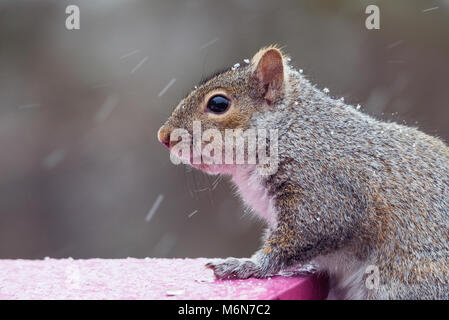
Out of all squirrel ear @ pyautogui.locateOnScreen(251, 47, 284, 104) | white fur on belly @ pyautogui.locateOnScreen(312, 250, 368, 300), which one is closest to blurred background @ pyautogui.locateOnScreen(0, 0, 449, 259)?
squirrel ear @ pyautogui.locateOnScreen(251, 47, 284, 104)

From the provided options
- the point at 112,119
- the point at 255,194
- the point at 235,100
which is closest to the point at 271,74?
the point at 235,100

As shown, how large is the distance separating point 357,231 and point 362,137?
30 centimetres

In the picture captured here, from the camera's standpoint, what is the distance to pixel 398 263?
68.9 inches

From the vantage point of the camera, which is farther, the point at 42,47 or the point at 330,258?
the point at 42,47

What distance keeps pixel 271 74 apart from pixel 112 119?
11.8ft

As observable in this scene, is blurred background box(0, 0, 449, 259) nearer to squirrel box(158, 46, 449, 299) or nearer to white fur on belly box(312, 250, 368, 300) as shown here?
squirrel box(158, 46, 449, 299)

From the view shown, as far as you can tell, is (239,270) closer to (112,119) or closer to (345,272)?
(345,272)

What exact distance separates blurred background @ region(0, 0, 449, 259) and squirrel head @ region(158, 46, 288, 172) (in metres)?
3.01

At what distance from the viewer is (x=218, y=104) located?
2.02 m

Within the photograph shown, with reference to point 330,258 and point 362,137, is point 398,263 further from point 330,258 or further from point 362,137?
point 362,137

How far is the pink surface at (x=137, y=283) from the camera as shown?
1.58m

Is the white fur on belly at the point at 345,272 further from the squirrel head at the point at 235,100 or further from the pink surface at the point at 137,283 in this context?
the squirrel head at the point at 235,100
